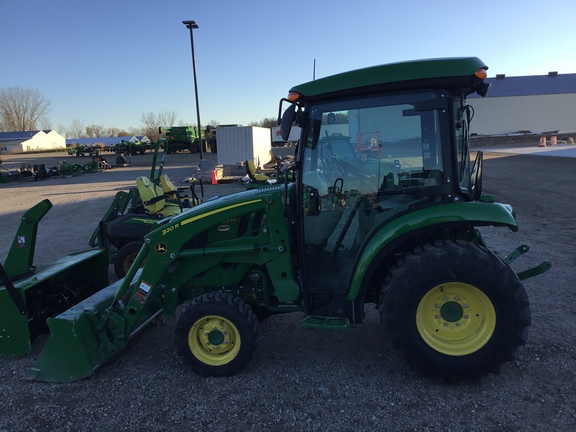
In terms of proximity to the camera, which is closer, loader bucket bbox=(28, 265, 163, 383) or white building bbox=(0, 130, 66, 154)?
loader bucket bbox=(28, 265, 163, 383)

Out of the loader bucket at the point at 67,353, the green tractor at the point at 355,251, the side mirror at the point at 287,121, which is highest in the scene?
the side mirror at the point at 287,121

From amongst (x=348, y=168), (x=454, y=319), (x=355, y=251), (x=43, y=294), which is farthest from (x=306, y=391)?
(x=43, y=294)

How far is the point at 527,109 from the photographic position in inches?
2044

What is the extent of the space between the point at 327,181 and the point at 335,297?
955 mm

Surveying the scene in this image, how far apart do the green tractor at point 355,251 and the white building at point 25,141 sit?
75.0m

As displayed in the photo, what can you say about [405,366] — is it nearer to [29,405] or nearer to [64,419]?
[64,419]

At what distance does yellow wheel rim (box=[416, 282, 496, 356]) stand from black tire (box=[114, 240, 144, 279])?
421cm

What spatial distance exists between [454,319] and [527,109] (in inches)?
2290

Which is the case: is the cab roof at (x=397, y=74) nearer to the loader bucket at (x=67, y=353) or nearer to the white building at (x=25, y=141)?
the loader bucket at (x=67, y=353)

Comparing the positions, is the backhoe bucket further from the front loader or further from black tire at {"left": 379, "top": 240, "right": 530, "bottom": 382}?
black tire at {"left": 379, "top": 240, "right": 530, "bottom": 382}

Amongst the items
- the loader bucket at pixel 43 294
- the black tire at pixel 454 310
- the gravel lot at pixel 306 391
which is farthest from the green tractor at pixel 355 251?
the loader bucket at pixel 43 294

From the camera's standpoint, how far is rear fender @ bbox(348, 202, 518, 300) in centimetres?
301

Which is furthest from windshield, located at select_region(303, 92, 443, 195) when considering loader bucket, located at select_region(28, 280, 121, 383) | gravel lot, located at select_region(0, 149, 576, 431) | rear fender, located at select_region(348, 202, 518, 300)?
loader bucket, located at select_region(28, 280, 121, 383)

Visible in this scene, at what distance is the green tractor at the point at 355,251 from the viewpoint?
9.96 feet
